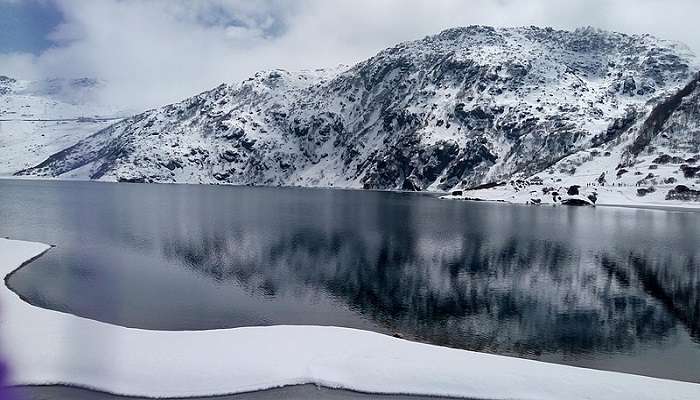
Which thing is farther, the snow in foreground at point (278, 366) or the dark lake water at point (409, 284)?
the dark lake water at point (409, 284)

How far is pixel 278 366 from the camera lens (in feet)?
93.4

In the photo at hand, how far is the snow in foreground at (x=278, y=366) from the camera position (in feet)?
86.2

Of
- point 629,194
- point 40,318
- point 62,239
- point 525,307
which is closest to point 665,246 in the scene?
point 525,307

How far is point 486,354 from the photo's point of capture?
3188 centimetres

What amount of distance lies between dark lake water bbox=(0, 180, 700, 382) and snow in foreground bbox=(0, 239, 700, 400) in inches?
159

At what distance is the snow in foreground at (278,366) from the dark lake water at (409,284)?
4.03 meters

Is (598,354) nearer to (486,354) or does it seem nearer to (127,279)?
(486,354)

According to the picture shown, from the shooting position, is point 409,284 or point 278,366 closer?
point 278,366

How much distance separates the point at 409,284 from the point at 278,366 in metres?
27.0

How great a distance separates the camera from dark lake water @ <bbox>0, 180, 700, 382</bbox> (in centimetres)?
3728

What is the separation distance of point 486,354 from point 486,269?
101 feet

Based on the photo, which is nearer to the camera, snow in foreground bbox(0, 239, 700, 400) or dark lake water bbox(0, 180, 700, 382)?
snow in foreground bbox(0, 239, 700, 400)

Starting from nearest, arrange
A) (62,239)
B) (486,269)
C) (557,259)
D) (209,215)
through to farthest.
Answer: (486,269)
(557,259)
(62,239)
(209,215)

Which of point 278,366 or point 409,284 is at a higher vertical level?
point 278,366
